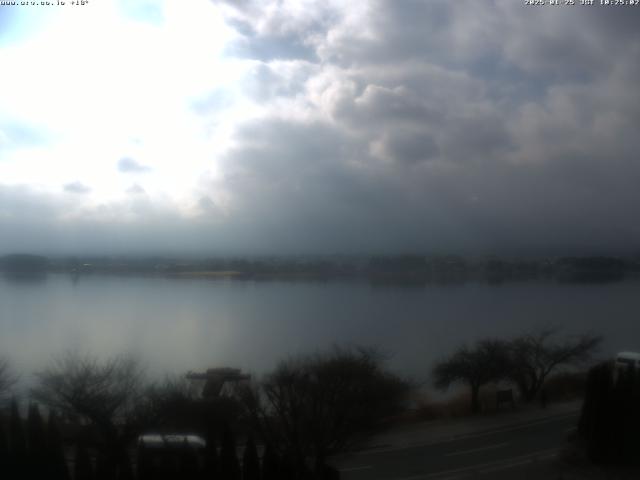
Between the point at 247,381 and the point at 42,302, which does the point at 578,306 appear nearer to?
the point at 247,381

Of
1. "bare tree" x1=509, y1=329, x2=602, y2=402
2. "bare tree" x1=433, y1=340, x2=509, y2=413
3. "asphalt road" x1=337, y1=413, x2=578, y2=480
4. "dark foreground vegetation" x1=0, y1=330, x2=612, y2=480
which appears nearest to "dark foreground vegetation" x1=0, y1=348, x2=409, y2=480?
"dark foreground vegetation" x1=0, y1=330, x2=612, y2=480

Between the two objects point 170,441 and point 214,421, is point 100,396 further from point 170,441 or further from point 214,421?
point 170,441

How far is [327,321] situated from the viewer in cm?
1573

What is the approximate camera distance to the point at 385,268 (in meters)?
25.5

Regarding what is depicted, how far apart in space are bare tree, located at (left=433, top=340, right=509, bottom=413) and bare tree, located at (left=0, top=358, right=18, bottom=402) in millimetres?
6666

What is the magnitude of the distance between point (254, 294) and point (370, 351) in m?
12.7

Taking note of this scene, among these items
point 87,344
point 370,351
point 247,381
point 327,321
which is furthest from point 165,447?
point 327,321

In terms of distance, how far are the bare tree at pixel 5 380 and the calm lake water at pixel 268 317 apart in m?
0.74

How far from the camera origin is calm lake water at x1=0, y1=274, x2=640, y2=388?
35.8ft

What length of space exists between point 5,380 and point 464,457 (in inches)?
229

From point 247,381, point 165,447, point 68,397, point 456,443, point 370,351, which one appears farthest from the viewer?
point 370,351

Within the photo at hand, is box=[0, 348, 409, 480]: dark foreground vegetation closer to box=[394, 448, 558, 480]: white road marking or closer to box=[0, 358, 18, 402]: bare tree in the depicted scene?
box=[0, 358, 18, 402]: bare tree

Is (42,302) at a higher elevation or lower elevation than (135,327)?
higher

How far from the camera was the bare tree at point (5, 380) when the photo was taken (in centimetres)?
646
